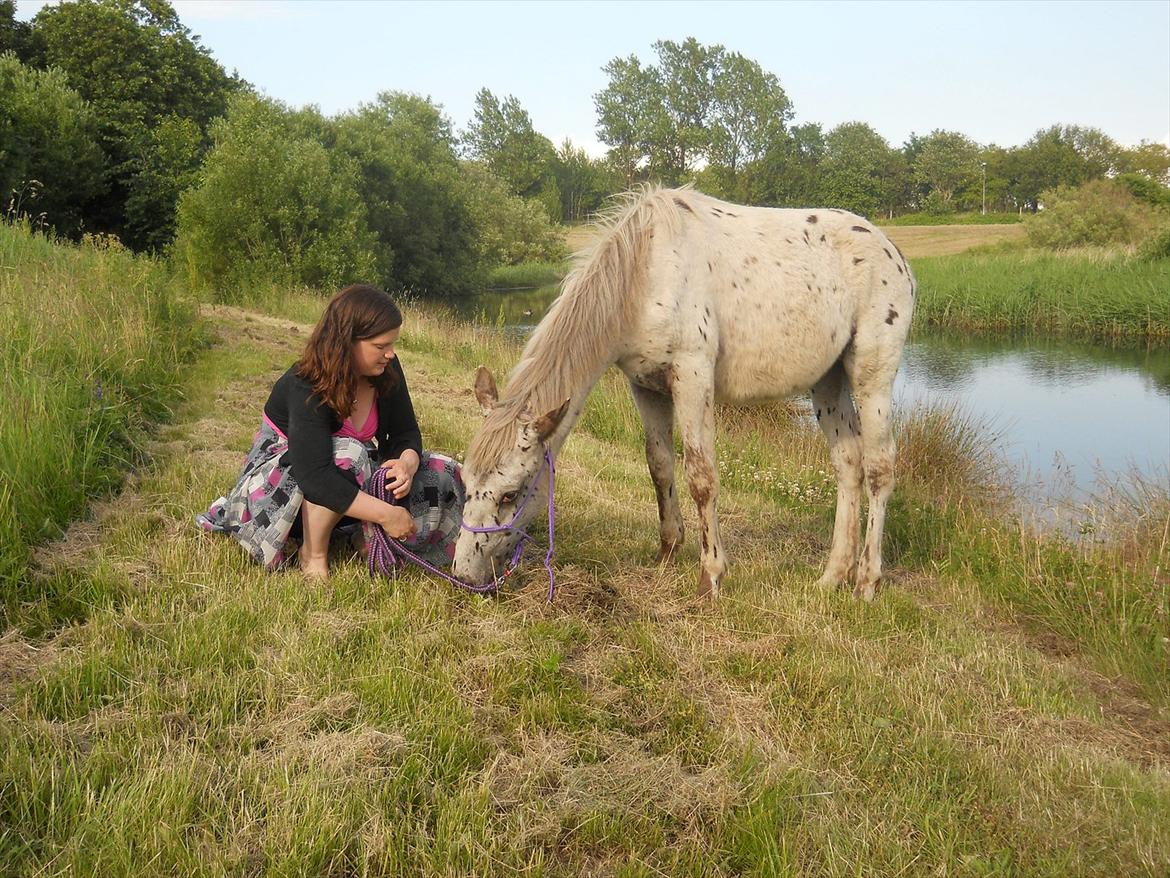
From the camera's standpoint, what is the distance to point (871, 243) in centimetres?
515

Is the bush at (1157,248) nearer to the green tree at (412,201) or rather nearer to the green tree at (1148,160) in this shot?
the green tree at (412,201)

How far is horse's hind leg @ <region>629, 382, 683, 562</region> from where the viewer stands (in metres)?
4.88

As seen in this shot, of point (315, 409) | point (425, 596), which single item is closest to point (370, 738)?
point (425, 596)

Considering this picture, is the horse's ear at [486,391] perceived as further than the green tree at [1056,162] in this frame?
No

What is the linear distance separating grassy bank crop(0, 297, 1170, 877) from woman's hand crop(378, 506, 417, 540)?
0.99ft

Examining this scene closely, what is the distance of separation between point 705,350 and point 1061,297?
→ 70.1 feet

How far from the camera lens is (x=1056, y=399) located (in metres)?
14.7

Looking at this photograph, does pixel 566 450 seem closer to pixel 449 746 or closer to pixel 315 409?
pixel 315 409

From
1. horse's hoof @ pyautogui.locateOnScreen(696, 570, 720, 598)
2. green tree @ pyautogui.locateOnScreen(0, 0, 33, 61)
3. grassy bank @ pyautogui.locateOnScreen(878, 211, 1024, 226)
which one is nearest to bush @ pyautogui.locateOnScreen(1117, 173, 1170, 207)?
grassy bank @ pyautogui.locateOnScreen(878, 211, 1024, 226)

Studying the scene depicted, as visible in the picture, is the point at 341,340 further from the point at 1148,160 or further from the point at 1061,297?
the point at 1148,160

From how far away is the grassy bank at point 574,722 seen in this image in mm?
2314

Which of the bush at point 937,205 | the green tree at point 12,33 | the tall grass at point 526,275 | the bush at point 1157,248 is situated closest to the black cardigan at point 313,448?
the bush at point 1157,248

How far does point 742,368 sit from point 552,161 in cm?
8147

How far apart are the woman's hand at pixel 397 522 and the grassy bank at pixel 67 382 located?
1.38m
